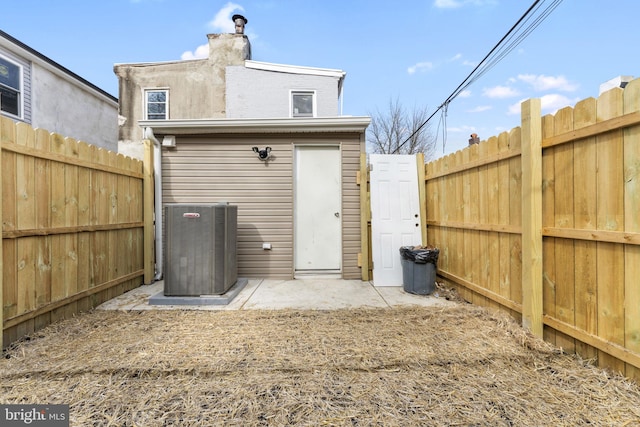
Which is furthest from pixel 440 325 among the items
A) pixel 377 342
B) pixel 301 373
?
pixel 301 373

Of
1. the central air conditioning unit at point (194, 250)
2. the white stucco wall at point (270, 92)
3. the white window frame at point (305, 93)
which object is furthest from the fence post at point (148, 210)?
the white window frame at point (305, 93)

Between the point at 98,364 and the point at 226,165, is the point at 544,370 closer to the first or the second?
the point at 98,364

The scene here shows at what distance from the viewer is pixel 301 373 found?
1.87 m

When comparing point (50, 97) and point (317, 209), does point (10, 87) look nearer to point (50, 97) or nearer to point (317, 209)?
point (50, 97)

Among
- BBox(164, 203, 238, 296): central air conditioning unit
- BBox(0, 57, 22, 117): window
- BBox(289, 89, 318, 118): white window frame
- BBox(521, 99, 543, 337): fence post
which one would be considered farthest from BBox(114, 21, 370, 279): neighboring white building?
BBox(0, 57, 22, 117): window

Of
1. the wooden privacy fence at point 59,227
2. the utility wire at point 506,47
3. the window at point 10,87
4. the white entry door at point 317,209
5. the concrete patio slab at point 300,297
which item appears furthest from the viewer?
the window at point 10,87

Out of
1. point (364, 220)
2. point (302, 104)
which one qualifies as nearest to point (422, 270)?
point (364, 220)

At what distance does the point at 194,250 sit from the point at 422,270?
2883mm

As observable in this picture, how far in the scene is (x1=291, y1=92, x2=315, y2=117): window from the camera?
7.87 meters

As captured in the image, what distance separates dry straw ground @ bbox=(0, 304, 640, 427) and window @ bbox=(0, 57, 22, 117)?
7580mm

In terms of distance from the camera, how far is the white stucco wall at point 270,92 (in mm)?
7781

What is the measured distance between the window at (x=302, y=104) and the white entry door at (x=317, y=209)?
12.6 ft

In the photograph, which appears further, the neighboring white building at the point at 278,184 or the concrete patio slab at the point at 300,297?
the neighboring white building at the point at 278,184
